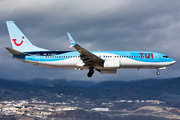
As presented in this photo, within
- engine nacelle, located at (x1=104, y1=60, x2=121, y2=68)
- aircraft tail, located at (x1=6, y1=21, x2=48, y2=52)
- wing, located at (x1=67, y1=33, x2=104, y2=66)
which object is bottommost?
engine nacelle, located at (x1=104, y1=60, x2=121, y2=68)

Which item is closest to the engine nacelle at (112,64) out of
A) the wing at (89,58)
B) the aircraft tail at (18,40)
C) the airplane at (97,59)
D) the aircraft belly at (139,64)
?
the airplane at (97,59)

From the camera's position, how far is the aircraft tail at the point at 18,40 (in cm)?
6494

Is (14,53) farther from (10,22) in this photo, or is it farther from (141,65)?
(141,65)

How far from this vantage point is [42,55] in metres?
61.4

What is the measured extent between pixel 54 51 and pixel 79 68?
7.17m

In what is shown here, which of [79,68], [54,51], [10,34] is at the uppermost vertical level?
[10,34]

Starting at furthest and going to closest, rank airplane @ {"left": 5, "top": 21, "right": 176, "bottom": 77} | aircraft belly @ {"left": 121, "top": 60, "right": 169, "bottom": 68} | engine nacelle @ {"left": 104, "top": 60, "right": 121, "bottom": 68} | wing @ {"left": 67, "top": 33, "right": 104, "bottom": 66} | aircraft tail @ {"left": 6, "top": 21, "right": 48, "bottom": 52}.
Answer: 1. aircraft tail @ {"left": 6, "top": 21, "right": 48, "bottom": 52}
2. aircraft belly @ {"left": 121, "top": 60, "right": 169, "bottom": 68}
3. airplane @ {"left": 5, "top": 21, "right": 176, "bottom": 77}
4. engine nacelle @ {"left": 104, "top": 60, "right": 121, "bottom": 68}
5. wing @ {"left": 67, "top": 33, "right": 104, "bottom": 66}

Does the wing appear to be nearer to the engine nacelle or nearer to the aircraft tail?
the engine nacelle

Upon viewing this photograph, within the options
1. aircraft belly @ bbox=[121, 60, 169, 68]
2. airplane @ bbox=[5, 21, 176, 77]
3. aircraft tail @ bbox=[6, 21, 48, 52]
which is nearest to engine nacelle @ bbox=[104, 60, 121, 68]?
airplane @ bbox=[5, 21, 176, 77]

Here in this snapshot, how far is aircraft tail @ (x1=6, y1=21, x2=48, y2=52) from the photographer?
6494 cm

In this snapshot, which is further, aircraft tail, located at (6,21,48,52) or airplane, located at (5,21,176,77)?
aircraft tail, located at (6,21,48,52)

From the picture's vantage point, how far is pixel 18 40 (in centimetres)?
6600

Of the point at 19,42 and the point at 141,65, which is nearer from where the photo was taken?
the point at 141,65

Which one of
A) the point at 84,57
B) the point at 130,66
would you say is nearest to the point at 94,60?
the point at 84,57
